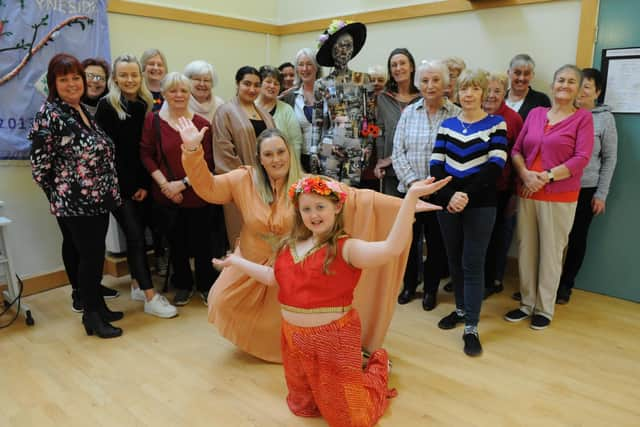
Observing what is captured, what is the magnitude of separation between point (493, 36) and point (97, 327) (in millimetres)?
3325

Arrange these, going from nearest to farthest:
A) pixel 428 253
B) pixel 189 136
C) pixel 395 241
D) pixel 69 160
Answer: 1. pixel 395 241
2. pixel 189 136
3. pixel 69 160
4. pixel 428 253

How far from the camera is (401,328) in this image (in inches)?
111

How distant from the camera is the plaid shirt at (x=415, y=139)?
2.76 meters

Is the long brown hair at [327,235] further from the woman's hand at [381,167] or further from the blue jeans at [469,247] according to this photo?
the woman's hand at [381,167]

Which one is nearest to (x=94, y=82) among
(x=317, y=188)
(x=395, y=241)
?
(x=317, y=188)

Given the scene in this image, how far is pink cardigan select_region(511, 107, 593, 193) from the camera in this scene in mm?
2596

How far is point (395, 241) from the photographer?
1.67m

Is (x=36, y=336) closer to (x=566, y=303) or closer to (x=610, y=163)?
(x=566, y=303)

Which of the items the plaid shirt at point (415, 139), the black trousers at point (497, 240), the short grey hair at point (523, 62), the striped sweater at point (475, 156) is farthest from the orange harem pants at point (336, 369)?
the short grey hair at point (523, 62)

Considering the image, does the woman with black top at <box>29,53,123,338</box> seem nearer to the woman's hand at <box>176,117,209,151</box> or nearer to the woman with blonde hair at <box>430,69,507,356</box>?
the woman's hand at <box>176,117,209,151</box>

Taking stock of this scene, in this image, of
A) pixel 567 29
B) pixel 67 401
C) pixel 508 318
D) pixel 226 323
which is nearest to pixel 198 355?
pixel 226 323

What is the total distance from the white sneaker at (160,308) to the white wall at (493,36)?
2742 mm

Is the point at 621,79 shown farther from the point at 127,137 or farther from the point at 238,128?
the point at 127,137

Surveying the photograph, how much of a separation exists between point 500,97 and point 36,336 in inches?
120
